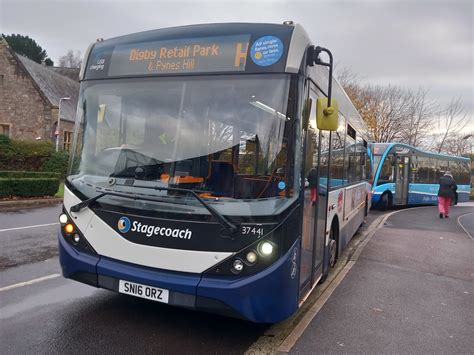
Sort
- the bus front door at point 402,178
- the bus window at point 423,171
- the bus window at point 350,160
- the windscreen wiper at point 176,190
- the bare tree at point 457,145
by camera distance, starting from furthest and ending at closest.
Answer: the bare tree at point 457,145 → the bus window at point 423,171 → the bus front door at point 402,178 → the bus window at point 350,160 → the windscreen wiper at point 176,190

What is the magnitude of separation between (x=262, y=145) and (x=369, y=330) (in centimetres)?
245

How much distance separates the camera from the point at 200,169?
405 centimetres

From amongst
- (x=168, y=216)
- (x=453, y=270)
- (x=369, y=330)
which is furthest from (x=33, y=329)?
(x=453, y=270)

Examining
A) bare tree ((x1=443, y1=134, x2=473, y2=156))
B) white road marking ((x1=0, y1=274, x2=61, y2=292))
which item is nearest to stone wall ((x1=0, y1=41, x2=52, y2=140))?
white road marking ((x1=0, y1=274, x2=61, y2=292))

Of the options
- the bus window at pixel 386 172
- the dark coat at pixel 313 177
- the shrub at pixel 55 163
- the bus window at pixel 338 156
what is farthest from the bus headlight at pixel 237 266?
the shrub at pixel 55 163

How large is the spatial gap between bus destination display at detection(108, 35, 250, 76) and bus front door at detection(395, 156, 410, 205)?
18.4 metres

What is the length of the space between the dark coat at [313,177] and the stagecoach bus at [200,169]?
3.2 inches

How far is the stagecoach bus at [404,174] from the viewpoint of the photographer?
20.1 meters

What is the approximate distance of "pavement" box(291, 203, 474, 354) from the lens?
14.5ft

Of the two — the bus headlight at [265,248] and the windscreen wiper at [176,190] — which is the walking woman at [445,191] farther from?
the windscreen wiper at [176,190]

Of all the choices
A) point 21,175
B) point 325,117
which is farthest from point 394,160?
point 325,117

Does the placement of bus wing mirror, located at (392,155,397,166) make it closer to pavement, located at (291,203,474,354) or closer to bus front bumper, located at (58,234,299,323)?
pavement, located at (291,203,474,354)

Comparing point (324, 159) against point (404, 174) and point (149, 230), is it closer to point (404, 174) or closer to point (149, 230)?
point (149, 230)

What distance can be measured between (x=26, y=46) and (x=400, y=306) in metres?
70.1
